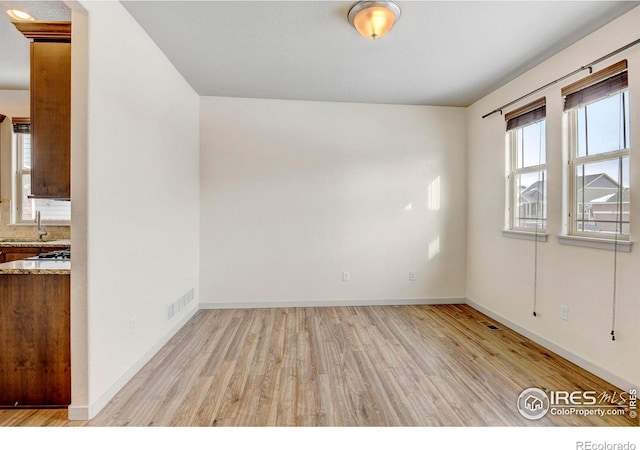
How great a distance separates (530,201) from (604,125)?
968mm

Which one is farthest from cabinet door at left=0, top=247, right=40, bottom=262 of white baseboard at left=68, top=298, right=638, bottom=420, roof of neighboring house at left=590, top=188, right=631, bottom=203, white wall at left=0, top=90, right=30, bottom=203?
roof of neighboring house at left=590, top=188, right=631, bottom=203

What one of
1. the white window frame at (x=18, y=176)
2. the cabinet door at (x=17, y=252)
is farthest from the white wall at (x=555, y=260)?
the white window frame at (x=18, y=176)

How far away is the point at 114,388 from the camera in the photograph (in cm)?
201

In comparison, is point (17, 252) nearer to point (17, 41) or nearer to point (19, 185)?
point (19, 185)

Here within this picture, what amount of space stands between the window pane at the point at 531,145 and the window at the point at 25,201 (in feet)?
18.3

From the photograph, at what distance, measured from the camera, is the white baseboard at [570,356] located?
212 cm

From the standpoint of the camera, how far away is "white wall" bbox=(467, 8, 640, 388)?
2.09 metres

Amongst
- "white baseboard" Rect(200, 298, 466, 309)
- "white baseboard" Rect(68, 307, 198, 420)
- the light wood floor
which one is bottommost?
the light wood floor

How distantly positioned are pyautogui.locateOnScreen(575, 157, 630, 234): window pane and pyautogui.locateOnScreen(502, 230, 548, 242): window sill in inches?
12.0

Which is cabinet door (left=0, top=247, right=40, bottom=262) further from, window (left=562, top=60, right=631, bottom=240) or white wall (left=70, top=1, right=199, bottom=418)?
window (left=562, top=60, right=631, bottom=240)

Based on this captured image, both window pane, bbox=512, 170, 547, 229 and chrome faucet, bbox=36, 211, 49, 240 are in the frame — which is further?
chrome faucet, bbox=36, 211, 49, 240
